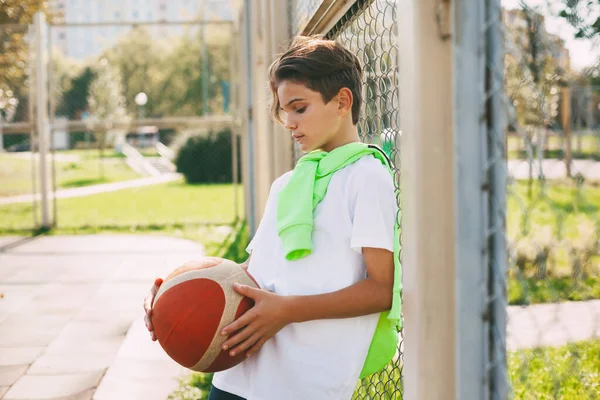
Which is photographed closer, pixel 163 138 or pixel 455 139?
pixel 455 139

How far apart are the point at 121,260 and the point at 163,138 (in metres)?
38.2

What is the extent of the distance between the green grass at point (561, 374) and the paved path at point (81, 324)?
1885 mm

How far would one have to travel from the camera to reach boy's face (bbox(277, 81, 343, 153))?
2090 mm

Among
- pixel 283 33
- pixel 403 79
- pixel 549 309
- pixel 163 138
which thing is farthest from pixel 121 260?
pixel 163 138

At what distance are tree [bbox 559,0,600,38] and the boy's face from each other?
820mm

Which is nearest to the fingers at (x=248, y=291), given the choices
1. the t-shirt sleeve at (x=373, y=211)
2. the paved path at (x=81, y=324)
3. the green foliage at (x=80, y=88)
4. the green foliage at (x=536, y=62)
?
the t-shirt sleeve at (x=373, y=211)

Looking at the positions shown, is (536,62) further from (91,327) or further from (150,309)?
(91,327)

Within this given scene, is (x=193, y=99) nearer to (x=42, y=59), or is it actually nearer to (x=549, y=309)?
(x=42, y=59)

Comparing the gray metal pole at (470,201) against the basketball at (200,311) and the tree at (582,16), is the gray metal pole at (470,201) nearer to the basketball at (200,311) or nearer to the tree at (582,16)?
the tree at (582,16)

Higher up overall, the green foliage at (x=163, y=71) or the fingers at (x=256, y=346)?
the green foliage at (x=163, y=71)

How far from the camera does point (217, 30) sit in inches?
1221

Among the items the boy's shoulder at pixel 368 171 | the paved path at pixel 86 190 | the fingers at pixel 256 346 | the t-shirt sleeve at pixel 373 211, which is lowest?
the paved path at pixel 86 190

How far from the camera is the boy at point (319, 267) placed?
6.06 feet

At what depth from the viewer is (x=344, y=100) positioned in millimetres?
2135
